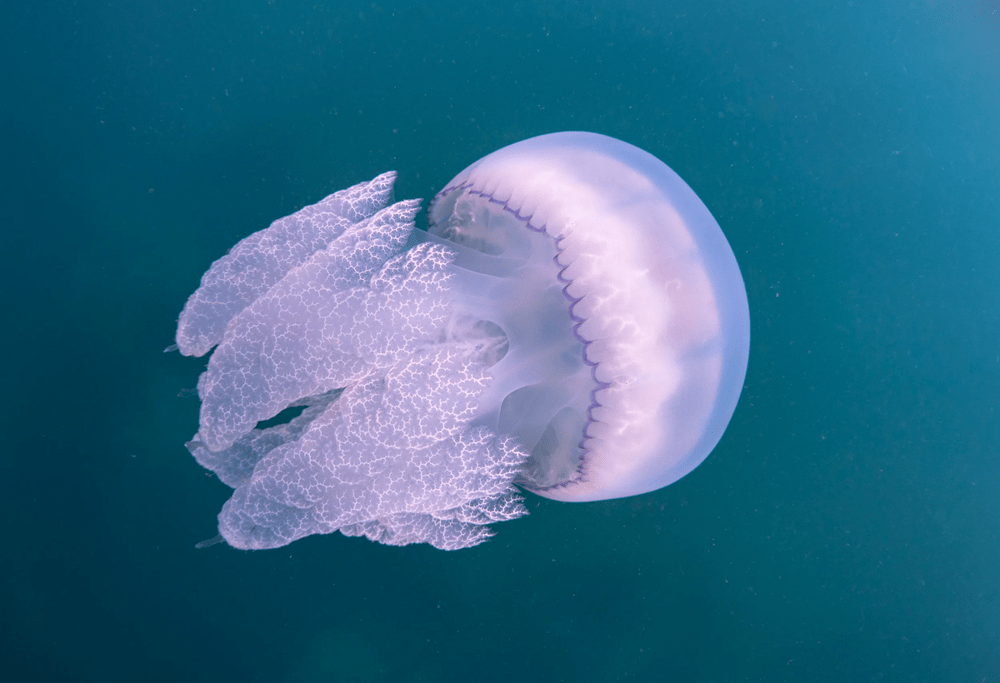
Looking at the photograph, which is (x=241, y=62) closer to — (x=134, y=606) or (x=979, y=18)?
(x=134, y=606)

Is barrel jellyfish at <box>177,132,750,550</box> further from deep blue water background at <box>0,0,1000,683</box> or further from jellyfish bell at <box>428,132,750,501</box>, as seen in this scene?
deep blue water background at <box>0,0,1000,683</box>

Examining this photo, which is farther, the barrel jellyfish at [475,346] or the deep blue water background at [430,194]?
the deep blue water background at [430,194]

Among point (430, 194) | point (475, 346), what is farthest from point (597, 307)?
point (430, 194)

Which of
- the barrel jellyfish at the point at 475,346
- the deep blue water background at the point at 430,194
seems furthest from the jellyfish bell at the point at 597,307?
the deep blue water background at the point at 430,194

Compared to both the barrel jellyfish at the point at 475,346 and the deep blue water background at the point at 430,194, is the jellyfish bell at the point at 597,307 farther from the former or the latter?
the deep blue water background at the point at 430,194

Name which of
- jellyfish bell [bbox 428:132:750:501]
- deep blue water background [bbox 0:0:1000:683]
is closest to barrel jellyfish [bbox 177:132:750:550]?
jellyfish bell [bbox 428:132:750:501]
